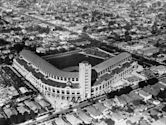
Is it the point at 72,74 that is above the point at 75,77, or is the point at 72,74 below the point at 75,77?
above

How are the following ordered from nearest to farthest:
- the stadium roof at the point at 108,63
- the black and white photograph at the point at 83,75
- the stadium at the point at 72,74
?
1. the black and white photograph at the point at 83,75
2. the stadium at the point at 72,74
3. the stadium roof at the point at 108,63

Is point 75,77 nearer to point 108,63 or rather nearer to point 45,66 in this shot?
point 45,66

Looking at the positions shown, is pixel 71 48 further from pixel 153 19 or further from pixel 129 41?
pixel 153 19

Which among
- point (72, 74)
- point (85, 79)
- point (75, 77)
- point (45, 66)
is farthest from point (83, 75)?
point (45, 66)

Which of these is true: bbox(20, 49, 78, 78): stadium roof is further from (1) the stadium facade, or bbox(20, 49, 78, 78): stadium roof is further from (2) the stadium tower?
(2) the stadium tower

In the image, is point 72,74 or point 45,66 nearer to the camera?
point 72,74

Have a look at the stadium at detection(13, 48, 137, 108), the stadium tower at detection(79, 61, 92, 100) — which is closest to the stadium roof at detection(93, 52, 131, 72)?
the stadium at detection(13, 48, 137, 108)

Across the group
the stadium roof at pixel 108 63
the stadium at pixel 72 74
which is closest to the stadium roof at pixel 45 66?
the stadium at pixel 72 74

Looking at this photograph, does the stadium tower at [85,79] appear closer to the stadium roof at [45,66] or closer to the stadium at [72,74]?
the stadium at [72,74]

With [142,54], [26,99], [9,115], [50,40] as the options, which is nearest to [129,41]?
[142,54]
